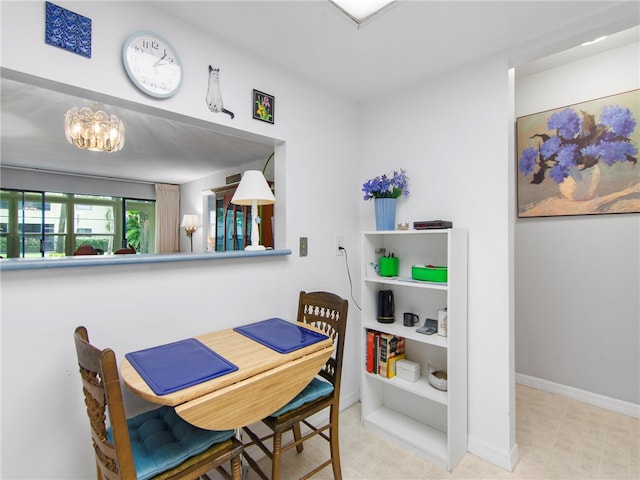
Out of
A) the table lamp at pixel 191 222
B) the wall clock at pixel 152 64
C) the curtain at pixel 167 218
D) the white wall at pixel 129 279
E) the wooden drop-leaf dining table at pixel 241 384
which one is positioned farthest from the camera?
the curtain at pixel 167 218

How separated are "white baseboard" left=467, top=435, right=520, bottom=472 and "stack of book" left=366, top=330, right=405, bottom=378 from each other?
58cm

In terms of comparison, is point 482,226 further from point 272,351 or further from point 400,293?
point 272,351

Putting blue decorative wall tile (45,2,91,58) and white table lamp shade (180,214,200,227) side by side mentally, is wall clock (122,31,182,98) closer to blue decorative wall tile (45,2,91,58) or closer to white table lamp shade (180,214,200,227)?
blue decorative wall tile (45,2,91,58)

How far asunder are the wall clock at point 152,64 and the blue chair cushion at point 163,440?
4.49ft

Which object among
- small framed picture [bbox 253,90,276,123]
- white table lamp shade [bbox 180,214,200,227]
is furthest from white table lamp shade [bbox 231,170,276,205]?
white table lamp shade [bbox 180,214,200,227]

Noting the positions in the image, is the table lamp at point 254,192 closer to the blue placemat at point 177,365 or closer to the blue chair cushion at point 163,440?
the blue placemat at point 177,365

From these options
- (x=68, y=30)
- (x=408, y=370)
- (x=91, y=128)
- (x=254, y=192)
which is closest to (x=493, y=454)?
(x=408, y=370)

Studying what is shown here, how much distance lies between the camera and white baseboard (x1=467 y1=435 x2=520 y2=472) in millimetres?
1770

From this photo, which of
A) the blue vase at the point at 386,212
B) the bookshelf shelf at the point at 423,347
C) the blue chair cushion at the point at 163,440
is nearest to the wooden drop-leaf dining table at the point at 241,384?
the blue chair cushion at the point at 163,440

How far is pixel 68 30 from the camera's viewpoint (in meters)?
1.23

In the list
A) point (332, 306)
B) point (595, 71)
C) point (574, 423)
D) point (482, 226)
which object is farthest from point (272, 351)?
point (595, 71)

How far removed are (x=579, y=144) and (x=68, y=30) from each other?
3.09 metres

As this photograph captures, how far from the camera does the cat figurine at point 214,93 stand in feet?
5.41

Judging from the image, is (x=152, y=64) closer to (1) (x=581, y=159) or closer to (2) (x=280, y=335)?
(2) (x=280, y=335)
